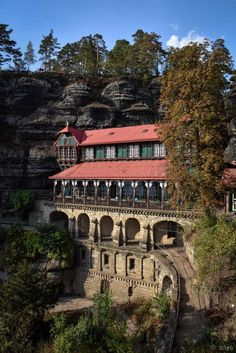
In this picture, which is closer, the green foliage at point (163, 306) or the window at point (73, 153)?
the green foliage at point (163, 306)

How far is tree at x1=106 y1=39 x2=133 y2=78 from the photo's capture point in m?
68.1

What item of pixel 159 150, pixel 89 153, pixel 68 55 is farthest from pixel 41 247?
pixel 68 55

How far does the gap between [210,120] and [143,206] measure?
1293 centimetres

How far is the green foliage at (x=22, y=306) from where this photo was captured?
888 inches

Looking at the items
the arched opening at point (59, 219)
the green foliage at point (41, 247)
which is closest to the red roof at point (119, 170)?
the arched opening at point (59, 219)

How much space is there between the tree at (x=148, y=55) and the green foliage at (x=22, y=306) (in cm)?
5247

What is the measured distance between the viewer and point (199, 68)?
25594 millimetres

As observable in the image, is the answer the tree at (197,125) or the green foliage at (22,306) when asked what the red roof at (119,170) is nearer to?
the tree at (197,125)

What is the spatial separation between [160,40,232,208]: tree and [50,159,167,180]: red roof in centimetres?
704

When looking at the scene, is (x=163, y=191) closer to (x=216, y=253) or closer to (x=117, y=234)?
(x=117, y=234)

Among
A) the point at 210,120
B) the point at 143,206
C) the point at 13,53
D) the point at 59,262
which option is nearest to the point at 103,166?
the point at 143,206

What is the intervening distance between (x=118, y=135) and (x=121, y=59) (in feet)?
105

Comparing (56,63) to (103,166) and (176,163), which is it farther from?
(176,163)

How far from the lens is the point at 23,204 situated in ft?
145
